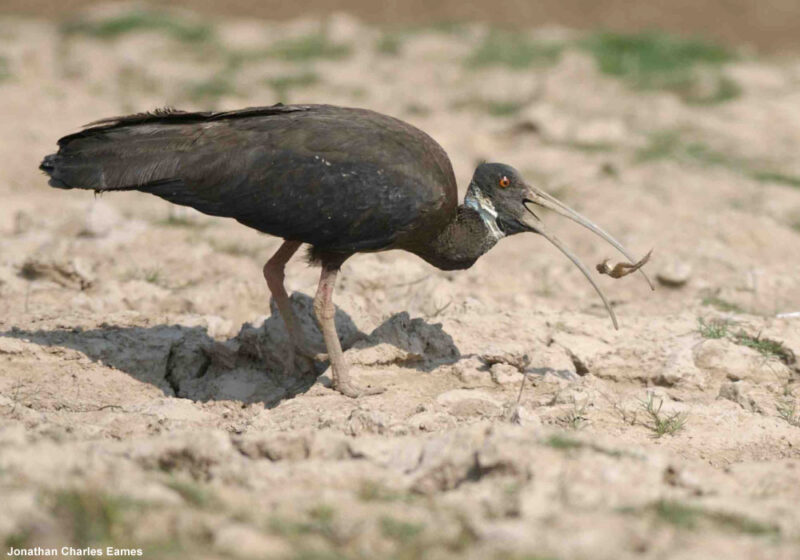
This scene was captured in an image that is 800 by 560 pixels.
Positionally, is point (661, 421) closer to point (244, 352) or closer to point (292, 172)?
point (292, 172)

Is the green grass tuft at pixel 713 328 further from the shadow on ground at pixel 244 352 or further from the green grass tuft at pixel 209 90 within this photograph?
the green grass tuft at pixel 209 90

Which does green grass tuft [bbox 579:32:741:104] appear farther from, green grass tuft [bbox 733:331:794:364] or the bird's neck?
the bird's neck

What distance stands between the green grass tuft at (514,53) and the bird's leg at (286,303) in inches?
353

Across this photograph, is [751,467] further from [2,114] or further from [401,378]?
[2,114]

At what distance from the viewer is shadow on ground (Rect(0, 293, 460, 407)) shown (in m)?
7.15

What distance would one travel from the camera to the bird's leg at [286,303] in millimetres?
7230

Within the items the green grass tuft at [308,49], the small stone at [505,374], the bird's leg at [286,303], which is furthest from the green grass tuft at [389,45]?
the small stone at [505,374]

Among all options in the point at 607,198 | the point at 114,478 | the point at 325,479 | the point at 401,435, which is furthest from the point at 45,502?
the point at 607,198

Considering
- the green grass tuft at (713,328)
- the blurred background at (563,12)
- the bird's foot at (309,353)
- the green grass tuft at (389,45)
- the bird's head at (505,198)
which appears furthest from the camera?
the blurred background at (563,12)

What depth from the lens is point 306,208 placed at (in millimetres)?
6820

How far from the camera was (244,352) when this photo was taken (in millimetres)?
7488

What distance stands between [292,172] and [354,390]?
4.30 ft

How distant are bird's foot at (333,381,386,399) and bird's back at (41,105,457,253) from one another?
0.81 meters

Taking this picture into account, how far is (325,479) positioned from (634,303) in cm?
472
